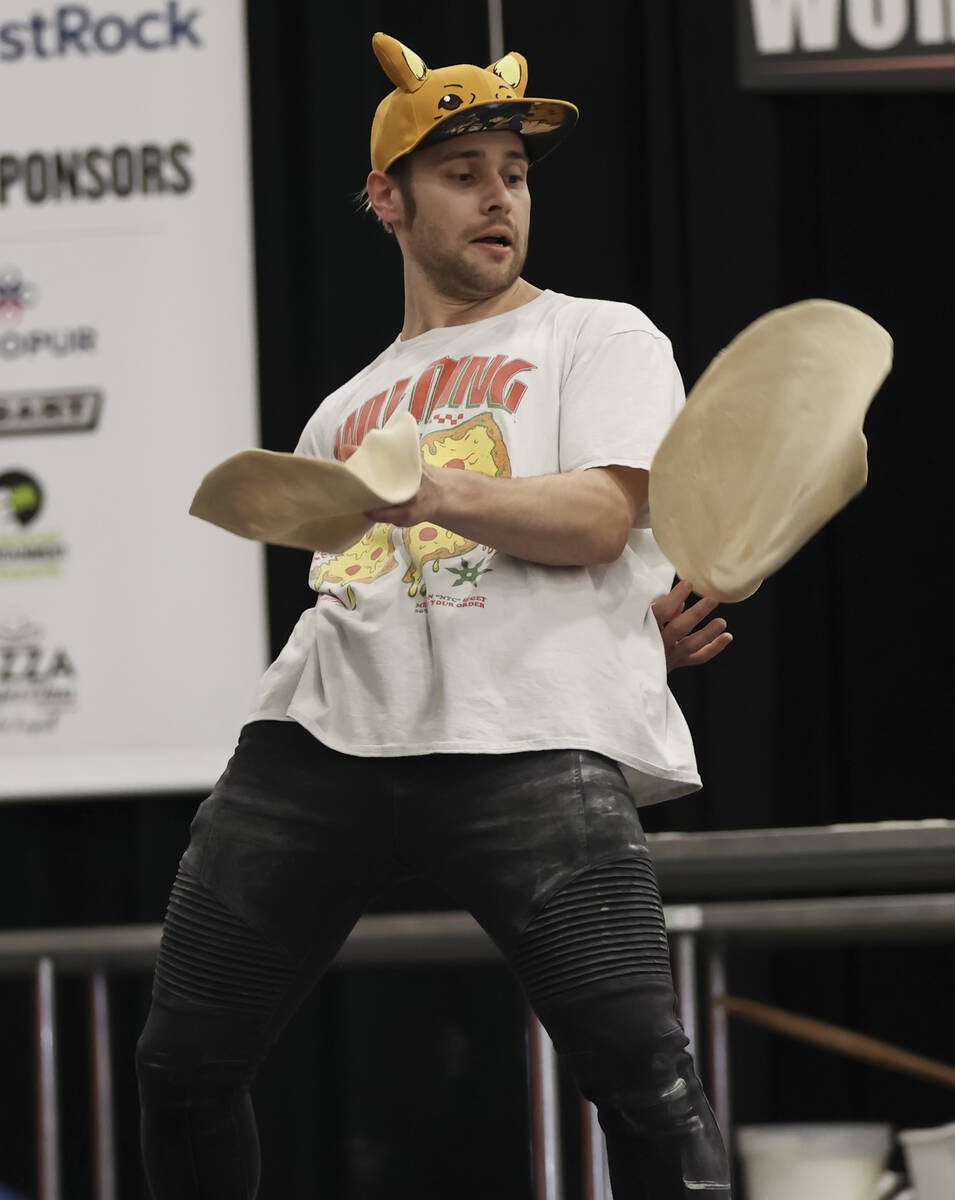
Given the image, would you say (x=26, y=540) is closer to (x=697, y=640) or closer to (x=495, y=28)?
(x=495, y=28)

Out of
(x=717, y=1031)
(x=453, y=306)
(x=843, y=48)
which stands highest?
(x=843, y=48)

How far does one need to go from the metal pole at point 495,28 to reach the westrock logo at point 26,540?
1251mm

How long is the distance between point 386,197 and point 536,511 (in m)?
0.51

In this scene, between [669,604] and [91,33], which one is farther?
[91,33]

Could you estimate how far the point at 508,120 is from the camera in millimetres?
1589

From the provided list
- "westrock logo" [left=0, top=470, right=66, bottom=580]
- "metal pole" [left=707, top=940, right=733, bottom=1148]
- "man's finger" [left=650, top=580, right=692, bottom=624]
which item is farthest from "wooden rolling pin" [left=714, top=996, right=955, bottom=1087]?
"westrock logo" [left=0, top=470, right=66, bottom=580]

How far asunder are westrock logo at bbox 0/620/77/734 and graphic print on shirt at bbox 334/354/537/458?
5.49 ft

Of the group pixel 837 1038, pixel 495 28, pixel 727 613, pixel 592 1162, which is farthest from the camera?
pixel 495 28

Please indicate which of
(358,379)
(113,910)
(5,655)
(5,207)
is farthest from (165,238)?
(358,379)

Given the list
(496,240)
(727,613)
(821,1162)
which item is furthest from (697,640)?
(727,613)

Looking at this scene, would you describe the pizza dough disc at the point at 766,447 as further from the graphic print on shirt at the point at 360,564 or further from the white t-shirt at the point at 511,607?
the graphic print on shirt at the point at 360,564

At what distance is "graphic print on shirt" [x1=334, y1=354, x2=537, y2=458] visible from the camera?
1.50m

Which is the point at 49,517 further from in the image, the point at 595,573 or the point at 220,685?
the point at 595,573

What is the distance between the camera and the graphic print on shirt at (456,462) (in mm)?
1481
